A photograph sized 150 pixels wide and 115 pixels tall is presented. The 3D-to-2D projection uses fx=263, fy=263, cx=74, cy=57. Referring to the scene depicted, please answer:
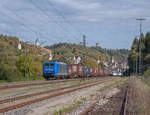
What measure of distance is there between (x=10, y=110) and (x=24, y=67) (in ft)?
114

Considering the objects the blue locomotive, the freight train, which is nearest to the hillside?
the blue locomotive

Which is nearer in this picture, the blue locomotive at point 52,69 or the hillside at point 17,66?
the hillside at point 17,66

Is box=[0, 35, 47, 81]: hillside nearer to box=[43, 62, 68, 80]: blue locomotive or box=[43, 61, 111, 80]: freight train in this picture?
box=[43, 62, 68, 80]: blue locomotive

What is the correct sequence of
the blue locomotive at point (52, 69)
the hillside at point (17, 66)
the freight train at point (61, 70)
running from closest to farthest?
the hillside at point (17, 66)
the blue locomotive at point (52, 69)
the freight train at point (61, 70)

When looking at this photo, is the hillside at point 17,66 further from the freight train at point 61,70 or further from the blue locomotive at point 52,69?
the freight train at point 61,70

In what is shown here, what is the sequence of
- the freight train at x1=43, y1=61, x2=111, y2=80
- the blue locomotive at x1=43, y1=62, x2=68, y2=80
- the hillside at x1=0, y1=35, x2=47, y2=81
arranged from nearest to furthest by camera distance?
the hillside at x1=0, y1=35, x2=47, y2=81 → the blue locomotive at x1=43, y1=62, x2=68, y2=80 → the freight train at x1=43, y1=61, x2=111, y2=80

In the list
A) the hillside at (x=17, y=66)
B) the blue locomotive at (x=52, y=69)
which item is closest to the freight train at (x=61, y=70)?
the blue locomotive at (x=52, y=69)

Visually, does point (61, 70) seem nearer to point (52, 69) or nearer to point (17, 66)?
point (52, 69)

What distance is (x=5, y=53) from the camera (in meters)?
41.3

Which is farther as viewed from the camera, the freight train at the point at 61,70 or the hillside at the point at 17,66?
the freight train at the point at 61,70

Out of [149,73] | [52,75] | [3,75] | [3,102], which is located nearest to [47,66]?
[52,75]

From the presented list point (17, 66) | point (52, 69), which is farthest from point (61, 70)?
point (17, 66)

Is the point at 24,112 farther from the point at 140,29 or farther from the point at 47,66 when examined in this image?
the point at 140,29

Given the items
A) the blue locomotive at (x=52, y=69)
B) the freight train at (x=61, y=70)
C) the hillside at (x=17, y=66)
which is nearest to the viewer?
the hillside at (x=17, y=66)
